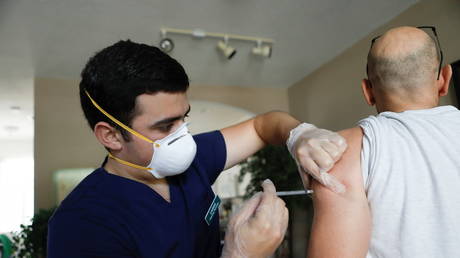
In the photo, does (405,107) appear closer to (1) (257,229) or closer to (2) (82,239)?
(1) (257,229)

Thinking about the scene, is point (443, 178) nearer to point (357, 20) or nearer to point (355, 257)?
point (355, 257)

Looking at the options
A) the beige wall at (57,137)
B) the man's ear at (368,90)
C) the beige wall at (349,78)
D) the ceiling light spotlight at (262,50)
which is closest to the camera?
the man's ear at (368,90)

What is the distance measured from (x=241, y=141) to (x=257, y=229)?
66cm

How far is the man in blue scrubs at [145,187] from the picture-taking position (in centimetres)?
91

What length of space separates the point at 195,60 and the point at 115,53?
338cm

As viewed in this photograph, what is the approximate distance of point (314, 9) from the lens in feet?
11.1

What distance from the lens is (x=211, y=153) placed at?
1.41 m

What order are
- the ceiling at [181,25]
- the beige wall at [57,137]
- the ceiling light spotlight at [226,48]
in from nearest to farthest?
the ceiling at [181,25] < the ceiling light spotlight at [226,48] < the beige wall at [57,137]

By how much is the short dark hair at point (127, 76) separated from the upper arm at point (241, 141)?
1.50 ft

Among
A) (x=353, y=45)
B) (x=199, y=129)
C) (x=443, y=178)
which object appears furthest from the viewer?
(x=199, y=129)

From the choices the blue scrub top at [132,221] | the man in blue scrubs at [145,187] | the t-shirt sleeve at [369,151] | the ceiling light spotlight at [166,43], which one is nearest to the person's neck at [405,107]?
the t-shirt sleeve at [369,151]

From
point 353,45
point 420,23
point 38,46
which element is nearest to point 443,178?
point 420,23

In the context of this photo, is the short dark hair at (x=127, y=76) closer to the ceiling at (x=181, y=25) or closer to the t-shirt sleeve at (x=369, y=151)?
the t-shirt sleeve at (x=369, y=151)

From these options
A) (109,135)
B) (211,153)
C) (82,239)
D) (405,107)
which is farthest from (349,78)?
(82,239)
